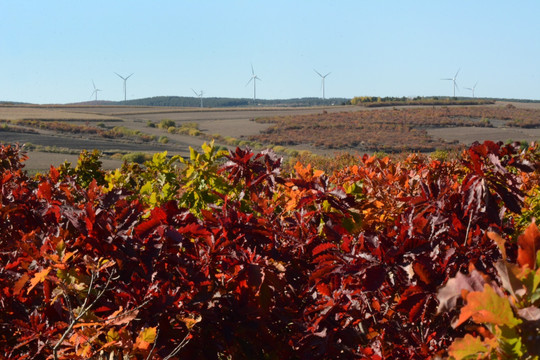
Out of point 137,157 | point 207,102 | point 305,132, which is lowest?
point 137,157

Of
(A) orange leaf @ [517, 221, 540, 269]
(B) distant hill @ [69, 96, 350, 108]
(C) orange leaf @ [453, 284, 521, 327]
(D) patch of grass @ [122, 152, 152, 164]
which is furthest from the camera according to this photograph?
(B) distant hill @ [69, 96, 350, 108]

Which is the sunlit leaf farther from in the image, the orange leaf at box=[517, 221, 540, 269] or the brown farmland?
the brown farmland

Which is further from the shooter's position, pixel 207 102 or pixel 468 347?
pixel 207 102

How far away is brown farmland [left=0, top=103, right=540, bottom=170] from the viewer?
43.9 meters

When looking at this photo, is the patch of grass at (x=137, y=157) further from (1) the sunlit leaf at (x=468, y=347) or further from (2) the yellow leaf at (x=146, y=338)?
(1) the sunlit leaf at (x=468, y=347)

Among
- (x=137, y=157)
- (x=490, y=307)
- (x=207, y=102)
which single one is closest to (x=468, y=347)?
(x=490, y=307)

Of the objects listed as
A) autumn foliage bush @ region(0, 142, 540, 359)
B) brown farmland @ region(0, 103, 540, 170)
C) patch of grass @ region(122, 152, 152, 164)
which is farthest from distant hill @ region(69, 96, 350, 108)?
autumn foliage bush @ region(0, 142, 540, 359)

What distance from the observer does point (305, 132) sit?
62.0 m

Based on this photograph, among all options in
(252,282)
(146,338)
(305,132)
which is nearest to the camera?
(146,338)

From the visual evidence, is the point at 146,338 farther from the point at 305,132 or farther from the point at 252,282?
the point at 305,132

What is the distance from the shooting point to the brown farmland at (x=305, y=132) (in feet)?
144

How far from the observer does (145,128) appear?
65562 millimetres

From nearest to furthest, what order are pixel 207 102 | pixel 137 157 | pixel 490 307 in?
pixel 490 307 < pixel 137 157 < pixel 207 102

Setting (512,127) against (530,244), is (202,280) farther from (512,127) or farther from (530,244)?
(512,127)
